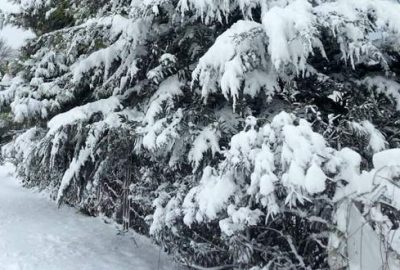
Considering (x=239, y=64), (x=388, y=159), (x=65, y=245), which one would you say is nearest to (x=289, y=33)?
(x=239, y=64)

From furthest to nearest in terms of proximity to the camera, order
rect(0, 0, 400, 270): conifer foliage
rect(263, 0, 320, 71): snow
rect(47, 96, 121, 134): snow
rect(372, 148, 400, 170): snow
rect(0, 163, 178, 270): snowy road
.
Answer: rect(0, 163, 178, 270): snowy road, rect(47, 96, 121, 134): snow, rect(263, 0, 320, 71): snow, rect(0, 0, 400, 270): conifer foliage, rect(372, 148, 400, 170): snow

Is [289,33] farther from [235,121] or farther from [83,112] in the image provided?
[83,112]

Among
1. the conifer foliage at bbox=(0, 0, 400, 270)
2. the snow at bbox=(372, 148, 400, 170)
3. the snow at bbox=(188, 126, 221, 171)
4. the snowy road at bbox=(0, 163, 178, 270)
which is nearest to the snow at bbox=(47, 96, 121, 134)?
the conifer foliage at bbox=(0, 0, 400, 270)

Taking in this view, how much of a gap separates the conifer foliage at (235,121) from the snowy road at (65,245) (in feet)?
1.90

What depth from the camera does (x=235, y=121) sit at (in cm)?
496

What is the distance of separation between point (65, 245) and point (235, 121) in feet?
9.83

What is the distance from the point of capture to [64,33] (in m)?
5.96

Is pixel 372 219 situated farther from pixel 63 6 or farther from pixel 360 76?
pixel 63 6

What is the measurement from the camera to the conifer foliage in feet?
11.4

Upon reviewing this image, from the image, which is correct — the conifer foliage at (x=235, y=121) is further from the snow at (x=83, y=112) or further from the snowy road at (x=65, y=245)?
the snowy road at (x=65, y=245)

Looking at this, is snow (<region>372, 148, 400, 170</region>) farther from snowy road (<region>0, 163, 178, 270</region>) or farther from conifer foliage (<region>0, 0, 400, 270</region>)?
snowy road (<region>0, 163, 178, 270</region>)

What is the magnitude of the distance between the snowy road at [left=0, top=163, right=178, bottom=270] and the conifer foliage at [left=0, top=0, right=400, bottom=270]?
0.58 metres

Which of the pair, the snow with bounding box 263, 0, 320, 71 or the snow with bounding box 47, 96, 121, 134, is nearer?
the snow with bounding box 263, 0, 320, 71

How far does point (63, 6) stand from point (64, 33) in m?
1.70
